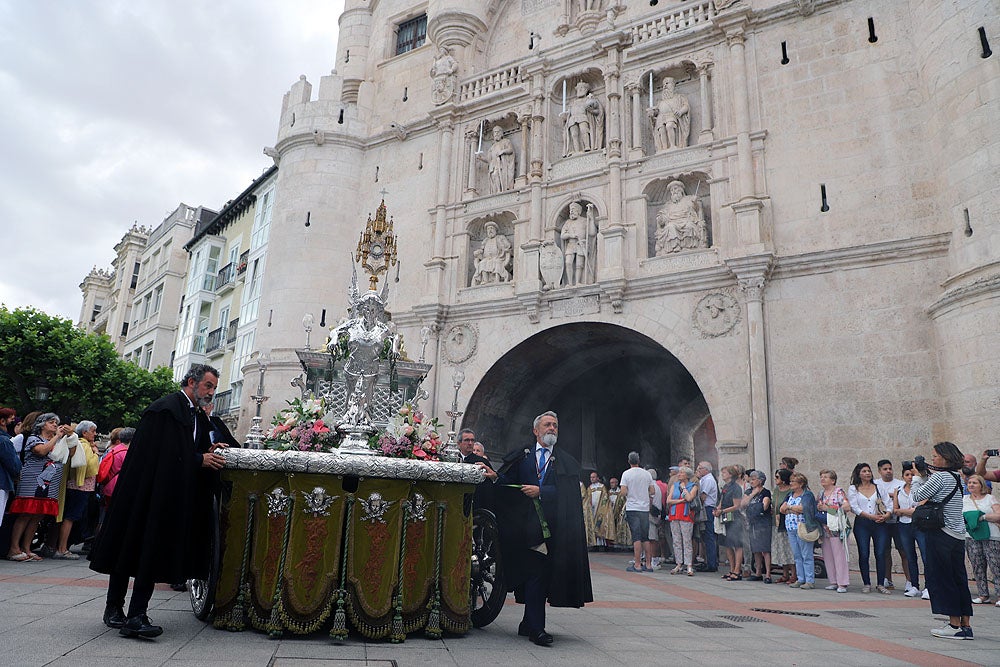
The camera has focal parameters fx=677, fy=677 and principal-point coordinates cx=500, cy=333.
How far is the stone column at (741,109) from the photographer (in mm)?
14883

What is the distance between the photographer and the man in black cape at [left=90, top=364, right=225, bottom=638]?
4.48 m

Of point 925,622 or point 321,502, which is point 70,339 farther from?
point 925,622

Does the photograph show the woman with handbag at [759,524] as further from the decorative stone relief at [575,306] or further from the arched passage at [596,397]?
the decorative stone relief at [575,306]

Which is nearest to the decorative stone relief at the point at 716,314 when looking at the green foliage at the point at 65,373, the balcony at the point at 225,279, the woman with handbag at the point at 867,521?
the woman with handbag at the point at 867,521

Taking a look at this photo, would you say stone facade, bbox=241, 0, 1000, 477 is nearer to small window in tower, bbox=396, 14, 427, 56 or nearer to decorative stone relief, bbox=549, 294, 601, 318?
decorative stone relief, bbox=549, 294, 601, 318

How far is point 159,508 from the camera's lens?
4582mm

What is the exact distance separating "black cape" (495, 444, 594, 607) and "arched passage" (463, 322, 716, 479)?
34.3 ft

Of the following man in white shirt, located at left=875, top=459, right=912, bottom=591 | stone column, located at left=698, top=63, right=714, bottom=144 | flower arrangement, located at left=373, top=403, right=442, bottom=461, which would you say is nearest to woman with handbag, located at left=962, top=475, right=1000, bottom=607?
man in white shirt, located at left=875, top=459, right=912, bottom=591

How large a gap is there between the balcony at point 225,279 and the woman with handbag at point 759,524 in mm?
24301

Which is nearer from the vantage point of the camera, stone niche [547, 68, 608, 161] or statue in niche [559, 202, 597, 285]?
statue in niche [559, 202, 597, 285]

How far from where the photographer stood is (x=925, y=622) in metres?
6.77

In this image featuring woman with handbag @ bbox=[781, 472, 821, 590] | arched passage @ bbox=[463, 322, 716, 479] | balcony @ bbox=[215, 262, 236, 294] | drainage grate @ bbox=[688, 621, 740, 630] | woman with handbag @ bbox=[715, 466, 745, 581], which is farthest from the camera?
balcony @ bbox=[215, 262, 236, 294]

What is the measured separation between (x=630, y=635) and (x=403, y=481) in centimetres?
228

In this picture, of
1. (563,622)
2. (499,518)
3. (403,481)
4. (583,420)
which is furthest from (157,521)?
(583,420)
